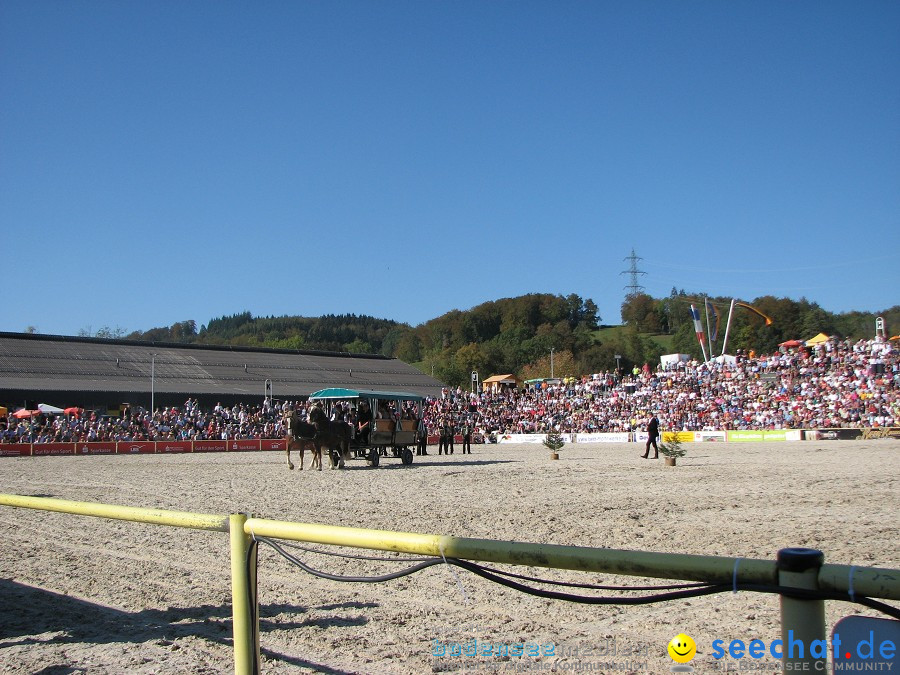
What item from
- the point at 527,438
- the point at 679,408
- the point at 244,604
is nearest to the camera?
the point at 244,604

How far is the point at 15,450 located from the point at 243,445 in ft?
36.3

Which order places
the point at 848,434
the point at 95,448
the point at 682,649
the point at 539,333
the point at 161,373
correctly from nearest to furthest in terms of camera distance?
1. the point at 682,649
2. the point at 848,434
3. the point at 95,448
4. the point at 161,373
5. the point at 539,333

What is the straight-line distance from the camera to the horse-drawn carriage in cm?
2377

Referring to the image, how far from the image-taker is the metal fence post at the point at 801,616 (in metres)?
2.05

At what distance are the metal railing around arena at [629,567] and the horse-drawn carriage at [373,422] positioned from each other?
2016 cm

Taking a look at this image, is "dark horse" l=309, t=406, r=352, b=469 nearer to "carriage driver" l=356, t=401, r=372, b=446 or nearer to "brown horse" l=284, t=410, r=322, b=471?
"brown horse" l=284, t=410, r=322, b=471

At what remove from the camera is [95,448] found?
37.2 m

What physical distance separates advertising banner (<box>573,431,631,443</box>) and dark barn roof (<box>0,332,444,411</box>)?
27.5 meters

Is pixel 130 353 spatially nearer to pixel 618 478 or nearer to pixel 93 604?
pixel 618 478

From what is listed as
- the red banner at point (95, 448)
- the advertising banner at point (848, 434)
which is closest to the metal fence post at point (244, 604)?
the advertising banner at point (848, 434)

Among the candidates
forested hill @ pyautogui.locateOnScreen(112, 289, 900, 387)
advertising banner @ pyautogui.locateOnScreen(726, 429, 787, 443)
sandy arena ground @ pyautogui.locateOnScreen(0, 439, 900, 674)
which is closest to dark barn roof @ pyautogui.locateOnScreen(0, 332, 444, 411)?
forested hill @ pyautogui.locateOnScreen(112, 289, 900, 387)

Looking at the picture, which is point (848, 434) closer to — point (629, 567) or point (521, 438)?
point (521, 438)

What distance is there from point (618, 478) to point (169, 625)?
13.5m

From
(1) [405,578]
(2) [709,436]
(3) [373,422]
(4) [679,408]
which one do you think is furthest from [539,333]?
(1) [405,578]
